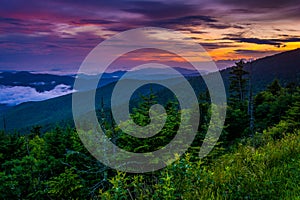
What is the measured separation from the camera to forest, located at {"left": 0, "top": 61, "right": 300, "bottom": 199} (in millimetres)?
3703

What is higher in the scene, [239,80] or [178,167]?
[178,167]

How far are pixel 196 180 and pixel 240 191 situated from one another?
2.37ft

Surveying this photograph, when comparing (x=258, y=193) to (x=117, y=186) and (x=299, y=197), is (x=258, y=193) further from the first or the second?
(x=117, y=186)

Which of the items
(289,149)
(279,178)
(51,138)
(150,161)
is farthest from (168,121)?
(51,138)

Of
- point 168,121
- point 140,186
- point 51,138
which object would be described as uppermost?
point 140,186

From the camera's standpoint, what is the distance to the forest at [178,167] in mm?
3703

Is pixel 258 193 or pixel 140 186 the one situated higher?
pixel 258 193

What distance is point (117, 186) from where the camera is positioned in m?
3.94

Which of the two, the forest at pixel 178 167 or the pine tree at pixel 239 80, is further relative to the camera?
the pine tree at pixel 239 80

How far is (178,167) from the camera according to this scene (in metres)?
4.14

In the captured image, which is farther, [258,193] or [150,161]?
[150,161]

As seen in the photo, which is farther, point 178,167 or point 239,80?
point 239,80

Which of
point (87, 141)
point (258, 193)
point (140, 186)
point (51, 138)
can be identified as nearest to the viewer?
point (258, 193)

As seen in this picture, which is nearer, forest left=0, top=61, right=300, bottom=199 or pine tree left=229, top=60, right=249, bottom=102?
forest left=0, top=61, right=300, bottom=199
